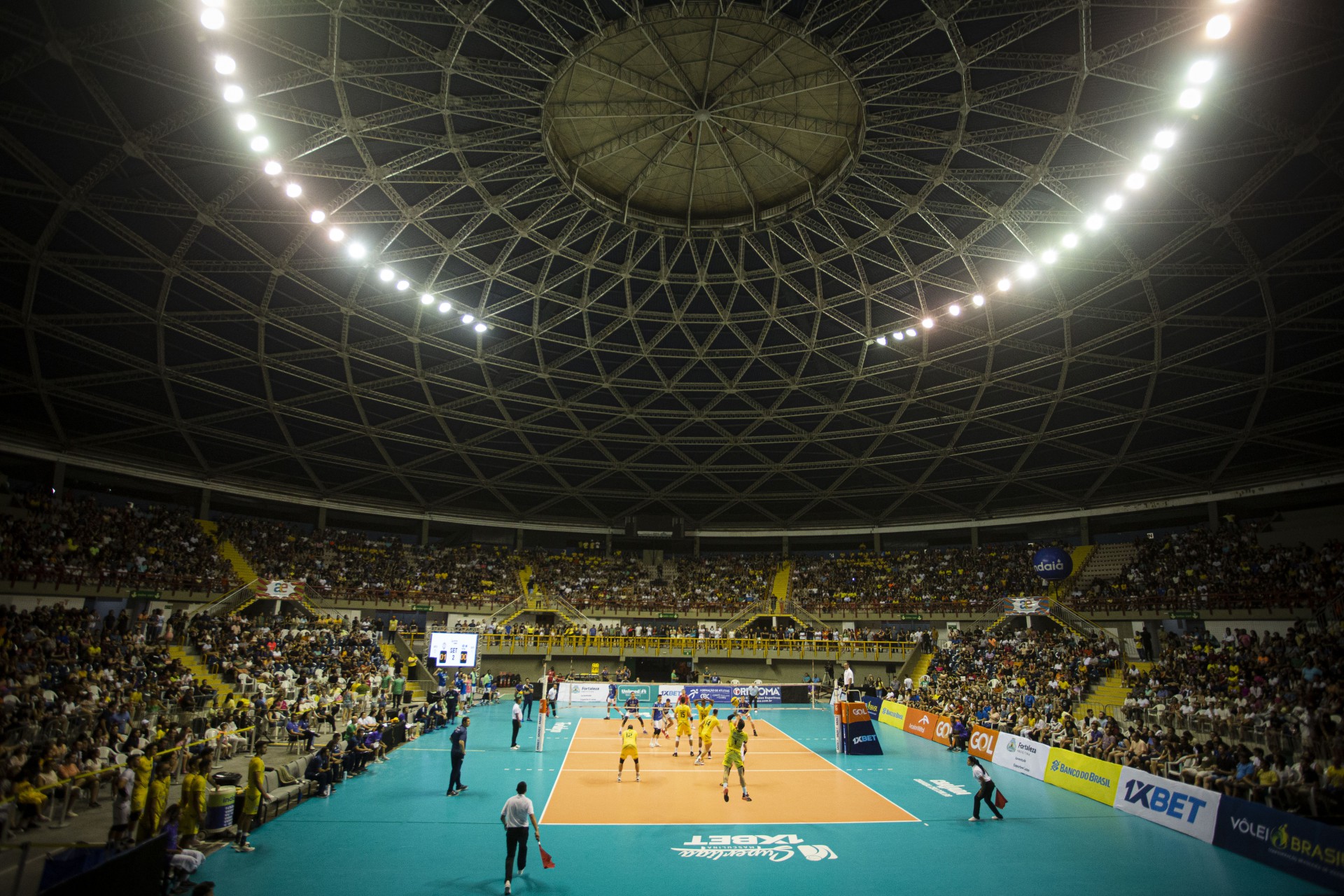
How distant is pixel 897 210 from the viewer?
27.6 m

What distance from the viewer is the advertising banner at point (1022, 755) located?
22.6 m

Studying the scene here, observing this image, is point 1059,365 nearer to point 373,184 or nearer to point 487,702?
point 373,184

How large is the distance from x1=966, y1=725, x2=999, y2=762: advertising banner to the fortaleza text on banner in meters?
37.0

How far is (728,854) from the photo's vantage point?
45.3 feet

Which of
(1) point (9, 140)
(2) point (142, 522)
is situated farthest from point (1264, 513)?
(2) point (142, 522)

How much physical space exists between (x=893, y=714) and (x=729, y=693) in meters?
9.51

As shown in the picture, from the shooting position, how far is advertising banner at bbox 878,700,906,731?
34281mm

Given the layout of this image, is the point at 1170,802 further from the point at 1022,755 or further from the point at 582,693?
the point at 582,693

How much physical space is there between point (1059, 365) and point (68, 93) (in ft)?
135

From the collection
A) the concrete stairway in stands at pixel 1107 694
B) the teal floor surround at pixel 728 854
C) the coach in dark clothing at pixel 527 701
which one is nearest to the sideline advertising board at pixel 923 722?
the concrete stairway in stands at pixel 1107 694

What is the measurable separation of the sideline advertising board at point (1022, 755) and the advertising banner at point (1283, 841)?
300 inches

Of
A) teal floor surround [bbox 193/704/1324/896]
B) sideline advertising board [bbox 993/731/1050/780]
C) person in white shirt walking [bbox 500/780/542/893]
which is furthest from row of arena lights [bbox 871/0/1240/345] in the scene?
person in white shirt walking [bbox 500/780/542/893]

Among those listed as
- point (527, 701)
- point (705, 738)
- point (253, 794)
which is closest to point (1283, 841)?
point (705, 738)

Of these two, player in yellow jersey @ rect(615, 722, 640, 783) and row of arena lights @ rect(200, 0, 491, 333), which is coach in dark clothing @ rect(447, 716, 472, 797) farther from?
row of arena lights @ rect(200, 0, 491, 333)
